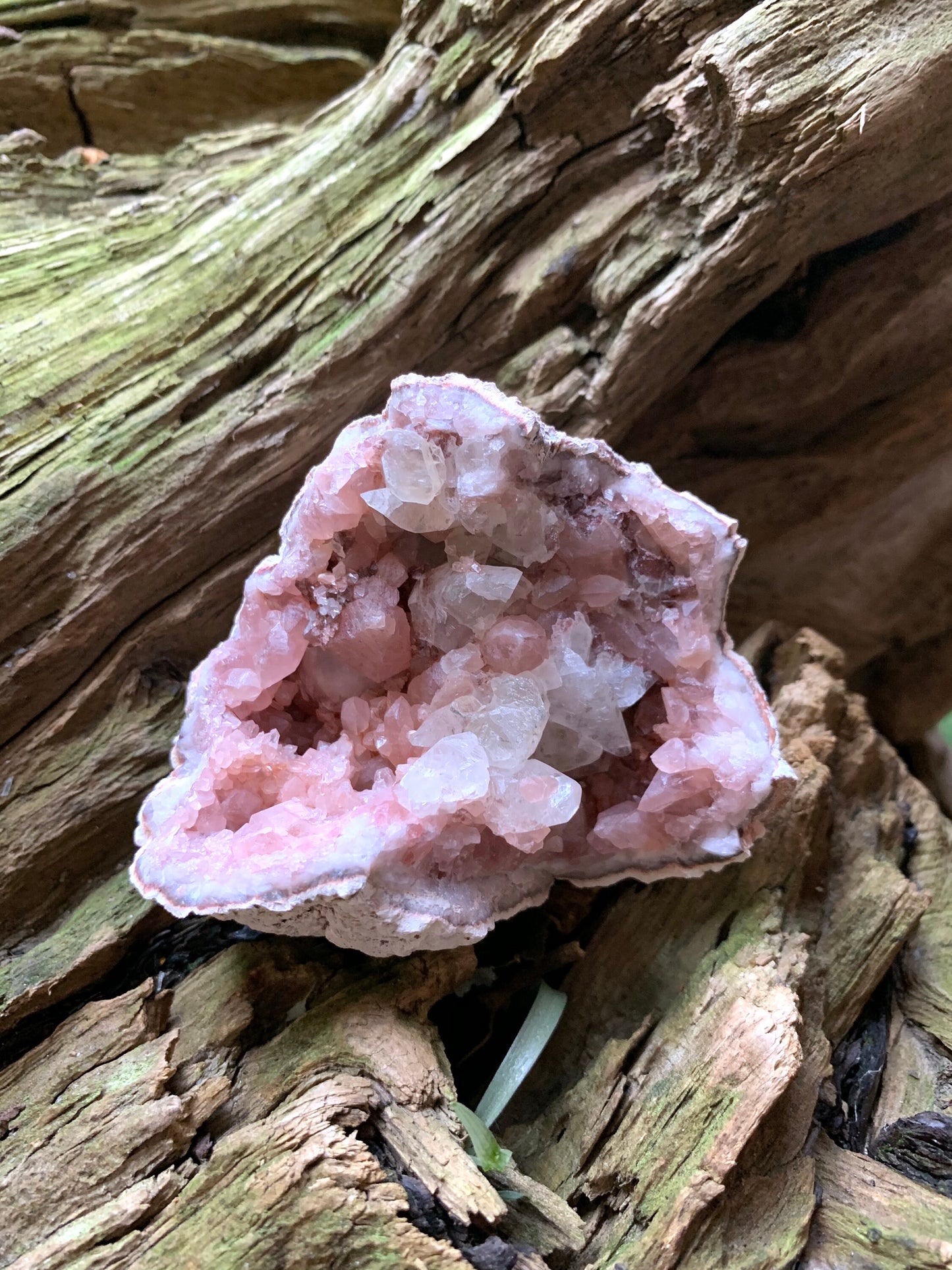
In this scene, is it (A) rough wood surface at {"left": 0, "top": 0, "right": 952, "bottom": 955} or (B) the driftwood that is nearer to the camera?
(B) the driftwood

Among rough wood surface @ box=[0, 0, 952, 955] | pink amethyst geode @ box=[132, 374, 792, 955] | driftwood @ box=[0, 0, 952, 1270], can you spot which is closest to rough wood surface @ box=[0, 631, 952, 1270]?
driftwood @ box=[0, 0, 952, 1270]

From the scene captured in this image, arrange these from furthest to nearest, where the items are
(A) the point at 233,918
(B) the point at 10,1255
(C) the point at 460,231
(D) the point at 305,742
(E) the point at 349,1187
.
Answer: (C) the point at 460,231 → (D) the point at 305,742 → (A) the point at 233,918 → (B) the point at 10,1255 → (E) the point at 349,1187

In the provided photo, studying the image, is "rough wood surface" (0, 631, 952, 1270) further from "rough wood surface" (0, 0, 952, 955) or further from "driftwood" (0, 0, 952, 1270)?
"rough wood surface" (0, 0, 952, 955)

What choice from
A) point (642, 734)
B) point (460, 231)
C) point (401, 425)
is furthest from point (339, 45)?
point (642, 734)

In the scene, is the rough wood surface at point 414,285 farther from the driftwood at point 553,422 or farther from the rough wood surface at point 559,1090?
the rough wood surface at point 559,1090

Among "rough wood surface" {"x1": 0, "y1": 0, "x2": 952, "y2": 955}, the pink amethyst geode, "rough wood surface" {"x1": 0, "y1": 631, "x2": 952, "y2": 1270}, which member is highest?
"rough wood surface" {"x1": 0, "y1": 0, "x2": 952, "y2": 955}

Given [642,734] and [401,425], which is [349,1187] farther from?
[401,425]

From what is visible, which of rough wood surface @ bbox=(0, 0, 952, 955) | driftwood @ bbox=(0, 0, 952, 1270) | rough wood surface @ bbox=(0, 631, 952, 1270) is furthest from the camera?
rough wood surface @ bbox=(0, 0, 952, 955)
